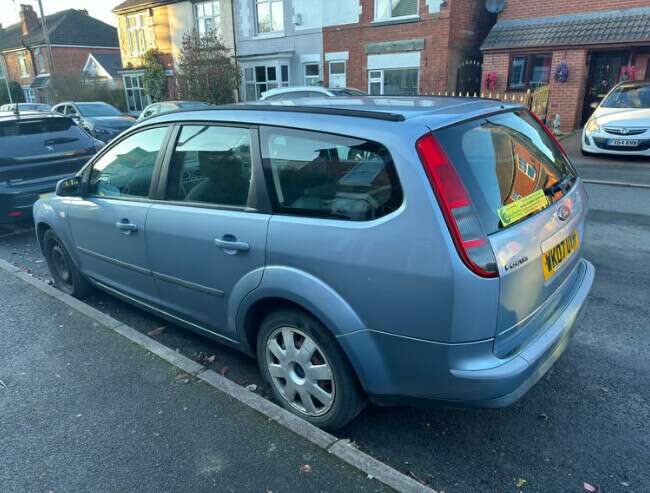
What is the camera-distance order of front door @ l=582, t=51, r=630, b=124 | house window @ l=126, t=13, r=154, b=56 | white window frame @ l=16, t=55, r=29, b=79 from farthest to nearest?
white window frame @ l=16, t=55, r=29, b=79
house window @ l=126, t=13, r=154, b=56
front door @ l=582, t=51, r=630, b=124

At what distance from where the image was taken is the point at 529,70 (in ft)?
51.4

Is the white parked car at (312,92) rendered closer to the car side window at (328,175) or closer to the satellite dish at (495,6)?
the satellite dish at (495,6)

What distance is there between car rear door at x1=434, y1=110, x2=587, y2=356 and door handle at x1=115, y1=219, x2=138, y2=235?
227 cm

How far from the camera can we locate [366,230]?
225 cm

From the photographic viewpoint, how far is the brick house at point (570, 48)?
14.0 m

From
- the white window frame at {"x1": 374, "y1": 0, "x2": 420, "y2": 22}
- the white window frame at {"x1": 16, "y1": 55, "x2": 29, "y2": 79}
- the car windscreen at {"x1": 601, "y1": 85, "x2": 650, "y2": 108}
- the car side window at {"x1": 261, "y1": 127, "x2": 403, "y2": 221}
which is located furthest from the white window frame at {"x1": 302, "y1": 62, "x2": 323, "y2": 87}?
the white window frame at {"x1": 16, "y1": 55, "x2": 29, "y2": 79}

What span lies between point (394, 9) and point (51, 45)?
30594 millimetres

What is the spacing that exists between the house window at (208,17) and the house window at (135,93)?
18.5ft

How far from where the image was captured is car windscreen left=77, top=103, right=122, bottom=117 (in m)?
17.9

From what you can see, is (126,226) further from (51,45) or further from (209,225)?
(51,45)

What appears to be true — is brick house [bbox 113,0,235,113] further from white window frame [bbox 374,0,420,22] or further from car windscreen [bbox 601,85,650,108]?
car windscreen [bbox 601,85,650,108]

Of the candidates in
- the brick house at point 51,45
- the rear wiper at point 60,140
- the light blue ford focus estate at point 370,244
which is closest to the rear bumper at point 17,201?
the rear wiper at point 60,140

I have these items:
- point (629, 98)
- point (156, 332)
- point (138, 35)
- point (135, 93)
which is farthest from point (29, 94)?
point (156, 332)

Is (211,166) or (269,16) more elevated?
(269,16)
